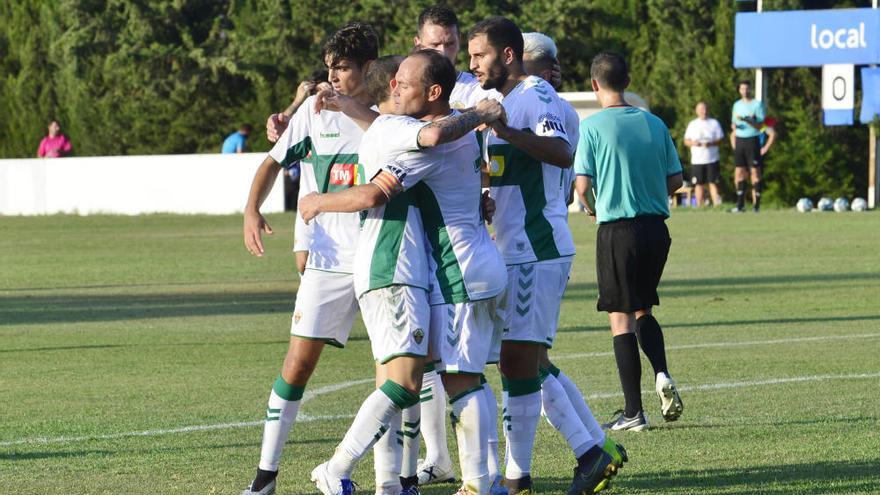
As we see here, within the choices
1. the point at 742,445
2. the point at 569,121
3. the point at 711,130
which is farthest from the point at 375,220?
the point at 711,130

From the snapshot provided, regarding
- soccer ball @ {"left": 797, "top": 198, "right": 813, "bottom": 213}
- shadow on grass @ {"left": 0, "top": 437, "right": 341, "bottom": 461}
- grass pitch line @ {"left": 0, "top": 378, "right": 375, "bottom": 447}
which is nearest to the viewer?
shadow on grass @ {"left": 0, "top": 437, "right": 341, "bottom": 461}

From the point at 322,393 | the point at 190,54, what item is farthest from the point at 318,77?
the point at 190,54

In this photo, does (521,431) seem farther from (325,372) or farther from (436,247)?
(325,372)

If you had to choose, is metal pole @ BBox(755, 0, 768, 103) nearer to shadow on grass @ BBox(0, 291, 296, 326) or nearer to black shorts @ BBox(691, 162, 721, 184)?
black shorts @ BBox(691, 162, 721, 184)

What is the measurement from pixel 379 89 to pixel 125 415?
356 cm

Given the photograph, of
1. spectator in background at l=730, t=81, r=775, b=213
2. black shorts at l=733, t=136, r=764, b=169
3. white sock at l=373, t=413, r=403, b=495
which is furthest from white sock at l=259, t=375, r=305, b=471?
black shorts at l=733, t=136, r=764, b=169

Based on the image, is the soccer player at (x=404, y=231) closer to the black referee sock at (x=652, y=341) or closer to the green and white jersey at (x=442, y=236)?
the green and white jersey at (x=442, y=236)

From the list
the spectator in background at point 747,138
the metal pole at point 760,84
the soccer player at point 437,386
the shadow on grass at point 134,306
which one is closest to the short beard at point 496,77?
the soccer player at point 437,386

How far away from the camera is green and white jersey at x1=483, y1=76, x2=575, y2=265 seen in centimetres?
705

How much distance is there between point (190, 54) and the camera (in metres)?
47.3

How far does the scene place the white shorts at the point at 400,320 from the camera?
6316 mm

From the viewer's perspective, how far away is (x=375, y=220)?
252 inches

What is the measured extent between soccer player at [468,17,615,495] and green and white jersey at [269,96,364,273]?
1.99 ft

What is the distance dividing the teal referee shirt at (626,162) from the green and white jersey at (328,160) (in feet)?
7.29
